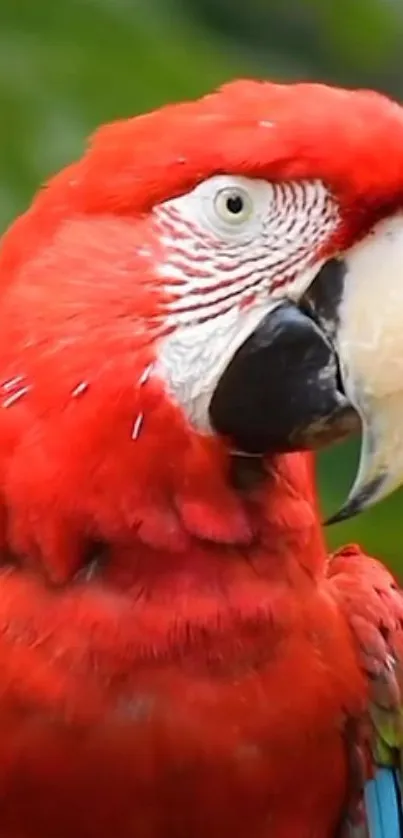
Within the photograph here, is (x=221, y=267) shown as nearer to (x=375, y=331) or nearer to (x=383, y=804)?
(x=375, y=331)

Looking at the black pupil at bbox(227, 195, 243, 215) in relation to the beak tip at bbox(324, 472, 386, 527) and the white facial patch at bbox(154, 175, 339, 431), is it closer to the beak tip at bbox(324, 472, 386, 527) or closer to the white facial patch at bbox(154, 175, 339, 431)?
the white facial patch at bbox(154, 175, 339, 431)

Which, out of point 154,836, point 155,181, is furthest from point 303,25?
point 154,836

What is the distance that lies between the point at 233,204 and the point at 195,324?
82 millimetres

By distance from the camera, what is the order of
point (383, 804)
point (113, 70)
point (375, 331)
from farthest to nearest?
point (113, 70) < point (383, 804) < point (375, 331)

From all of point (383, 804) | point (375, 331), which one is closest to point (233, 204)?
point (375, 331)

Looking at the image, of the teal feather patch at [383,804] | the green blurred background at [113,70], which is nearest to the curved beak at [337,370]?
the teal feather patch at [383,804]

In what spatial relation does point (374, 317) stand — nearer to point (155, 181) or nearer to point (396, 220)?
point (396, 220)

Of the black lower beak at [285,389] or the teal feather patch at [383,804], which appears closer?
the black lower beak at [285,389]

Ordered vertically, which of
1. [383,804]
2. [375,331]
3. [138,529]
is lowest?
[383,804]

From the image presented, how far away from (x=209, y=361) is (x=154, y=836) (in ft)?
1.10

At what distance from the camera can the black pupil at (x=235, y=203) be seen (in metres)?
1.16

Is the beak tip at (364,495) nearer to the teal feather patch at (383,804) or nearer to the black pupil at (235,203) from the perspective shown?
the black pupil at (235,203)

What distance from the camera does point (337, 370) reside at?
1.16 m

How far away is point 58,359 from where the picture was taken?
1188mm
